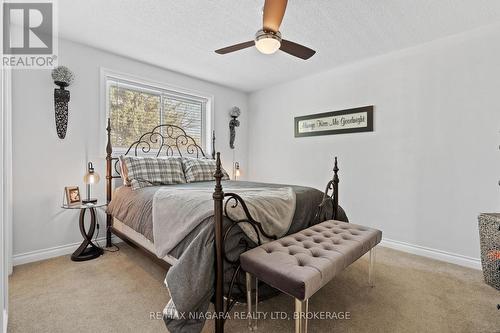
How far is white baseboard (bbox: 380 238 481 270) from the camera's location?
8.10ft

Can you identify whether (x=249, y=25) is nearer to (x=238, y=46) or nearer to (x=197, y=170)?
(x=238, y=46)

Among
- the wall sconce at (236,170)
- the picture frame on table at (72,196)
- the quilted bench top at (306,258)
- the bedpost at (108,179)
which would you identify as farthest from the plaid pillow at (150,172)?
the quilted bench top at (306,258)

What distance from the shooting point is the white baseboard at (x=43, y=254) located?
7.98ft

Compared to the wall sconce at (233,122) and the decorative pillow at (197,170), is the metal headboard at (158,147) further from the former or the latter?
the decorative pillow at (197,170)

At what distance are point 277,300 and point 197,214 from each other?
0.97 metres

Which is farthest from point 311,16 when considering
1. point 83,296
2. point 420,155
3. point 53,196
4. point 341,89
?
point 53,196

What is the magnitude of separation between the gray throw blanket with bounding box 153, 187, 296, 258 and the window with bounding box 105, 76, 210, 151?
1706 mm

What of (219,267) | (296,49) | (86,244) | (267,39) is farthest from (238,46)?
(86,244)

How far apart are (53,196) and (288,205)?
2619mm

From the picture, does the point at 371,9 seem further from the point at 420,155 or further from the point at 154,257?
the point at 154,257

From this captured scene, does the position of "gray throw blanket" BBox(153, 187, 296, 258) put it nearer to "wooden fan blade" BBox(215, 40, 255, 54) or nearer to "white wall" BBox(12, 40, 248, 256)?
"wooden fan blade" BBox(215, 40, 255, 54)

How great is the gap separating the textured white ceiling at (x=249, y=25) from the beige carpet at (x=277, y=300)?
2.46 m

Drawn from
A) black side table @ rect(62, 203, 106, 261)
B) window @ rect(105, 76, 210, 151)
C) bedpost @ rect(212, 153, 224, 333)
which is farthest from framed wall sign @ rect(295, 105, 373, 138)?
black side table @ rect(62, 203, 106, 261)

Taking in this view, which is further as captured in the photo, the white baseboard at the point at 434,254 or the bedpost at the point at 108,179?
the bedpost at the point at 108,179
